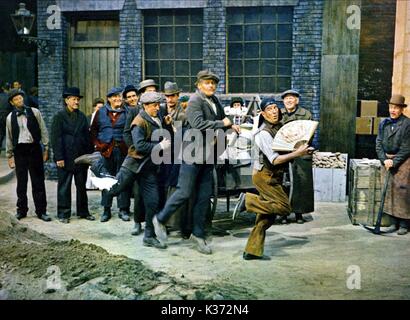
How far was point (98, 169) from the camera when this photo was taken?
805cm

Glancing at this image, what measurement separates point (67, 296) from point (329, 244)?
367 cm

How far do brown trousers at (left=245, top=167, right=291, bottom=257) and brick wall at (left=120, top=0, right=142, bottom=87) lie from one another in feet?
19.9

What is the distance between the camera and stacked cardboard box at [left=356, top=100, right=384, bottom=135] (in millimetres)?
10906

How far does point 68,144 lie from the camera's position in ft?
27.8

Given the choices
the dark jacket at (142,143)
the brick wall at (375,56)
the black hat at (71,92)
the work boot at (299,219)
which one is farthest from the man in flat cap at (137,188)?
the brick wall at (375,56)

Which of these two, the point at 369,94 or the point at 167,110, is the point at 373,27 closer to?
the point at 369,94

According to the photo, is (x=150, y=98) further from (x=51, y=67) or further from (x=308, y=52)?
(x=51, y=67)

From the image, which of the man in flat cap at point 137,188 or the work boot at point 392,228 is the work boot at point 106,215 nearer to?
the man in flat cap at point 137,188

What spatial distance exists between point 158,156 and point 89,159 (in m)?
1.73

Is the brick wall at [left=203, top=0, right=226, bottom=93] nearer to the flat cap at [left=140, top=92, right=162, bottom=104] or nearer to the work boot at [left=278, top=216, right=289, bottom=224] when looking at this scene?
the work boot at [left=278, top=216, right=289, bottom=224]

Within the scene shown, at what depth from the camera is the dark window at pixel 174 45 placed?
11531mm

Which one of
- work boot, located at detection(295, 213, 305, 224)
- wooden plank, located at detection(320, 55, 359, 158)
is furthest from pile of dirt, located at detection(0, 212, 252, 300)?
wooden plank, located at detection(320, 55, 359, 158)

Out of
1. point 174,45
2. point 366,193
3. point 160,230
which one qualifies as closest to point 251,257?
point 160,230

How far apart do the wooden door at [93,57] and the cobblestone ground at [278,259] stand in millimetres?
3953
